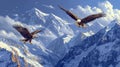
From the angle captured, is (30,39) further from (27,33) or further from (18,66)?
(18,66)

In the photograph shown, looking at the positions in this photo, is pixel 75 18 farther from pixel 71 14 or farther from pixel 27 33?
pixel 27 33

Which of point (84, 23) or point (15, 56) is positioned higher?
point (84, 23)

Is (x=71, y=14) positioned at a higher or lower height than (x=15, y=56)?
higher

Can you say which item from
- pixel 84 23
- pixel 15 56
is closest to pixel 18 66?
pixel 15 56

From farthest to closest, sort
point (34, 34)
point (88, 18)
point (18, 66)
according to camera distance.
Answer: point (34, 34)
point (88, 18)
point (18, 66)

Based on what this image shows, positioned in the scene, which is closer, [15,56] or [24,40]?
[15,56]

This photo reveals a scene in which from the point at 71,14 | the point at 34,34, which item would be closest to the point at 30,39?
the point at 34,34

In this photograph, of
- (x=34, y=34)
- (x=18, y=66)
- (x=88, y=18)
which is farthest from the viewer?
(x=34, y=34)

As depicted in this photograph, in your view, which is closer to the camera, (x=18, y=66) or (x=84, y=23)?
(x=18, y=66)

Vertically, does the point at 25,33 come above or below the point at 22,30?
above

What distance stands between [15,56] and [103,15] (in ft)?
13.3

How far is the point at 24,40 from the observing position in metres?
22.8

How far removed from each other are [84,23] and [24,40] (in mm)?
3076

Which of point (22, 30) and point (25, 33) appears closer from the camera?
point (22, 30)
